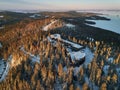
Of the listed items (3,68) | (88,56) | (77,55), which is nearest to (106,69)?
(88,56)

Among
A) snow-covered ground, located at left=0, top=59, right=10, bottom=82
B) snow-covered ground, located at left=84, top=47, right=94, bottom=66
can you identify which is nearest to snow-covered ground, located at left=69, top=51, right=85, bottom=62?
snow-covered ground, located at left=84, top=47, right=94, bottom=66

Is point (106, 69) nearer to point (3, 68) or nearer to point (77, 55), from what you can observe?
point (77, 55)

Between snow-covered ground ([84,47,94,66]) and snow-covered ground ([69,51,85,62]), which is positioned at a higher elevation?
snow-covered ground ([69,51,85,62])

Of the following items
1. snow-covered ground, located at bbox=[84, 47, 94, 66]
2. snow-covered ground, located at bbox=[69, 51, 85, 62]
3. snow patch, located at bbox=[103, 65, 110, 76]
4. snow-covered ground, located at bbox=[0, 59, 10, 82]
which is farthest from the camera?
snow-covered ground, located at bbox=[0, 59, 10, 82]

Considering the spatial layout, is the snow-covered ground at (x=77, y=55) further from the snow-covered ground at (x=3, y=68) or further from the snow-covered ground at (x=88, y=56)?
the snow-covered ground at (x=3, y=68)

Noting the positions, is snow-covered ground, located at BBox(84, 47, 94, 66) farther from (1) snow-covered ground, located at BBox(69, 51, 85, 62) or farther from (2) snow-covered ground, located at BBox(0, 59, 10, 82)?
(2) snow-covered ground, located at BBox(0, 59, 10, 82)

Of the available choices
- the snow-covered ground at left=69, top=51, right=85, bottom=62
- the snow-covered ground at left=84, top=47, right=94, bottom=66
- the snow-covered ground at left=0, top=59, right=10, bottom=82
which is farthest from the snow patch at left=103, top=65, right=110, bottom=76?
the snow-covered ground at left=0, top=59, right=10, bottom=82

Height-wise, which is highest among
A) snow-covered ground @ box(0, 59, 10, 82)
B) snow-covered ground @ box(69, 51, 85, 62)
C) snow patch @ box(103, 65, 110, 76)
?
snow-covered ground @ box(69, 51, 85, 62)

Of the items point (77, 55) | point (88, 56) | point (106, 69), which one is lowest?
point (106, 69)

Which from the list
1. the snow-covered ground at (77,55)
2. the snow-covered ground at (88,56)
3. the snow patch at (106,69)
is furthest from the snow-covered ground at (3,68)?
the snow patch at (106,69)

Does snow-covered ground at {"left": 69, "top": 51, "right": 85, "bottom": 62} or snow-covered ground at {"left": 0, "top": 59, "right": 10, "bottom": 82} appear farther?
snow-covered ground at {"left": 0, "top": 59, "right": 10, "bottom": 82}

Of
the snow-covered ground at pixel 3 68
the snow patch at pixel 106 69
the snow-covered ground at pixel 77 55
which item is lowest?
the snow-covered ground at pixel 3 68

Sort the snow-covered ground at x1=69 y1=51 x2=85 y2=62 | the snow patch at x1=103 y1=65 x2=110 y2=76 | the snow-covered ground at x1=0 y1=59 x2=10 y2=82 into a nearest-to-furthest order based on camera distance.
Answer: the snow patch at x1=103 y1=65 x2=110 y2=76
the snow-covered ground at x1=69 y1=51 x2=85 y2=62
the snow-covered ground at x1=0 y1=59 x2=10 y2=82
